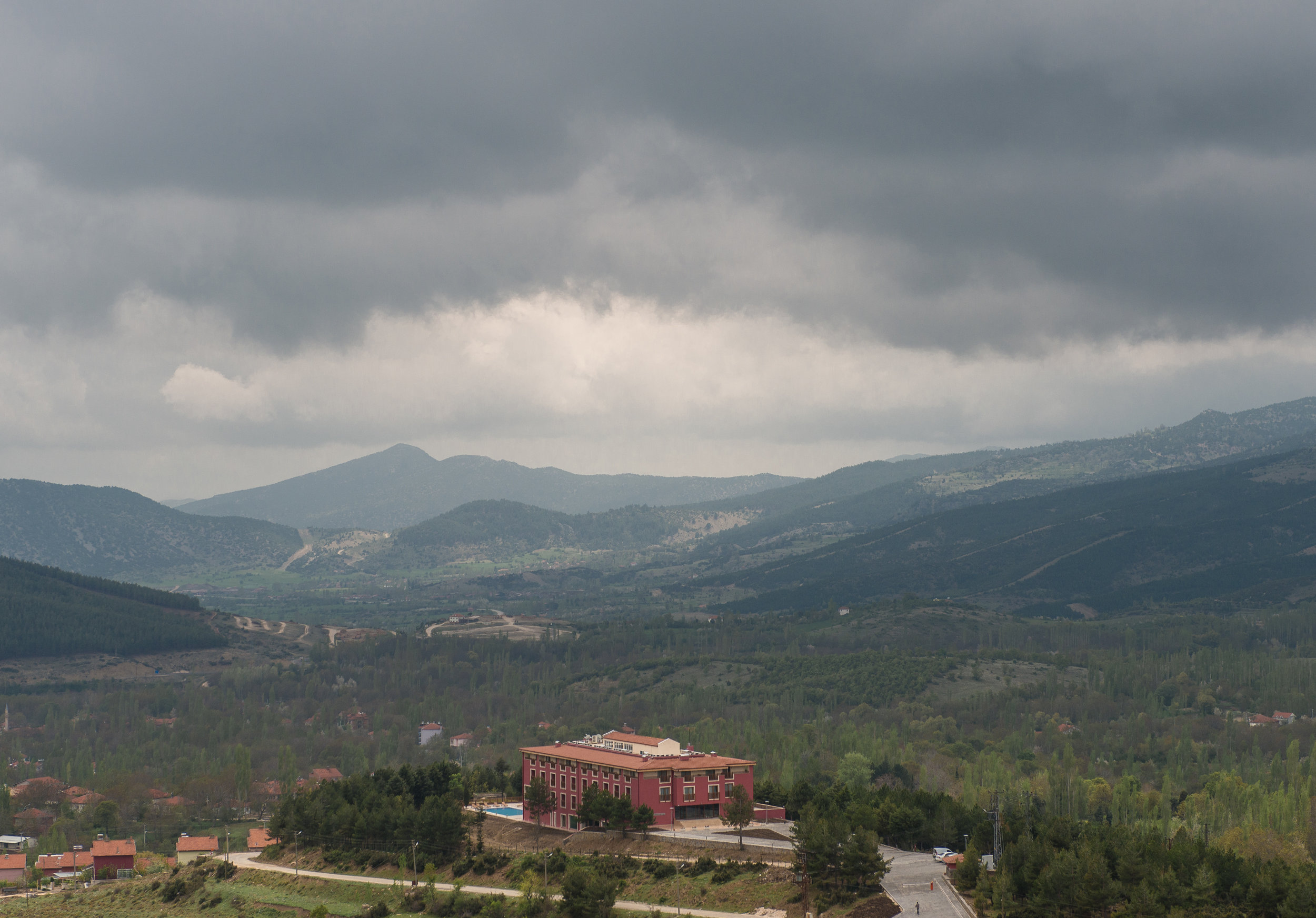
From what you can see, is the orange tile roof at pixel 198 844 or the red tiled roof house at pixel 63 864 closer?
the red tiled roof house at pixel 63 864

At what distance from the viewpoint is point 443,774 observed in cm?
17038

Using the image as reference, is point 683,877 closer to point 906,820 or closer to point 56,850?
point 906,820

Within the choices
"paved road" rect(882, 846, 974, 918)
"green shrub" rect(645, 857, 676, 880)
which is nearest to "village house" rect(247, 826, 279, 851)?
"green shrub" rect(645, 857, 676, 880)

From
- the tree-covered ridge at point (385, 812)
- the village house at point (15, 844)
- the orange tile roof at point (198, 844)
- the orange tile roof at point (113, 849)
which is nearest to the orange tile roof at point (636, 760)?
the tree-covered ridge at point (385, 812)

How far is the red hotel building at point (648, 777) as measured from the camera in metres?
145

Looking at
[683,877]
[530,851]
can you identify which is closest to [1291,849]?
[683,877]

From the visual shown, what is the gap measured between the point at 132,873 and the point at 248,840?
15.7 meters

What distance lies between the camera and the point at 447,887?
450ft

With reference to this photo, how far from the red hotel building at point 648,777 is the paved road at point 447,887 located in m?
17.4

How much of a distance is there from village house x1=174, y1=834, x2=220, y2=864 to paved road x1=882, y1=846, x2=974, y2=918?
93809mm

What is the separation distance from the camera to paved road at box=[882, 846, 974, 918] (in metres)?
108

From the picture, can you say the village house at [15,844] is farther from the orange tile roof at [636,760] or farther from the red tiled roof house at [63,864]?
the orange tile roof at [636,760]

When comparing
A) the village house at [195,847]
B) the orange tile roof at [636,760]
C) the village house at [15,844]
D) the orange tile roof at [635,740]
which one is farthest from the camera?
the village house at [15,844]

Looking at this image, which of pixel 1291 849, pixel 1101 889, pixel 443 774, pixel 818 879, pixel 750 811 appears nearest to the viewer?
pixel 1101 889
